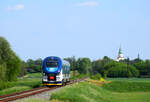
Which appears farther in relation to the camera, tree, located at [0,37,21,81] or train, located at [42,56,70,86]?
tree, located at [0,37,21,81]

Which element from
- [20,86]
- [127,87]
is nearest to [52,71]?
[20,86]

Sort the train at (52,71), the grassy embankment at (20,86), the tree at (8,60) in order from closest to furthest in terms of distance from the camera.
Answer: the grassy embankment at (20,86) → the train at (52,71) → the tree at (8,60)

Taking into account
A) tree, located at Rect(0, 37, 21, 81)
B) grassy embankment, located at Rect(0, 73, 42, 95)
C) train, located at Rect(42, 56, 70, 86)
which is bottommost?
grassy embankment, located at Rect(0, 73, 42, 95)

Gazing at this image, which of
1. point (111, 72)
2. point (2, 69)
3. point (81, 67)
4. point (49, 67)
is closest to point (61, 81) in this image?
point (49, 67)

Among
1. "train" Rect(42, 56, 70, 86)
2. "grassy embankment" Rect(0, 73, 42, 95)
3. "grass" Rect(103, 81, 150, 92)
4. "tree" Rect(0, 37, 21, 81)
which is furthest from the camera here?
"tree" Rect(0, 37, 21, 81)

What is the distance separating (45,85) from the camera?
41500mm

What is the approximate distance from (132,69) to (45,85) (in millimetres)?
107754

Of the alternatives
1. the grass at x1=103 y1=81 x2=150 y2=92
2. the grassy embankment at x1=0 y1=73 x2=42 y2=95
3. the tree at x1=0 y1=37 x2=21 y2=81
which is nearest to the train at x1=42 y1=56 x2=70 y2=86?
the grassy embankment at x1=0 y1=73 x2=42 y2=95

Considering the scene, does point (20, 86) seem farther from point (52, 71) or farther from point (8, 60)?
point (8, 60)

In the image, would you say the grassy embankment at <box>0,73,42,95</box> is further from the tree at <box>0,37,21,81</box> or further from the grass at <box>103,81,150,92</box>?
the grass at <box>103,81,150,92</box>

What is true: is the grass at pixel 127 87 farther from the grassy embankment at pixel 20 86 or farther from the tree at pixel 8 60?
the tree at pixel 8 60

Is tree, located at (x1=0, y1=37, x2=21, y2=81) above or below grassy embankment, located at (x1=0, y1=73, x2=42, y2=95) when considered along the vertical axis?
above

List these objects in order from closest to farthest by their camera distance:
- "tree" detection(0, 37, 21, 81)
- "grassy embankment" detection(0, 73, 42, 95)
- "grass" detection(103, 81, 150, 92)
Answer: "grassy embankment" detection(0, 73, 42, 95), "grass" detection(103, 81, 150, 92), "tree" detection(0, 37, 21, 81)

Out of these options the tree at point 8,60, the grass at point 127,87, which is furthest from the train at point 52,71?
the tree at point 8,60
